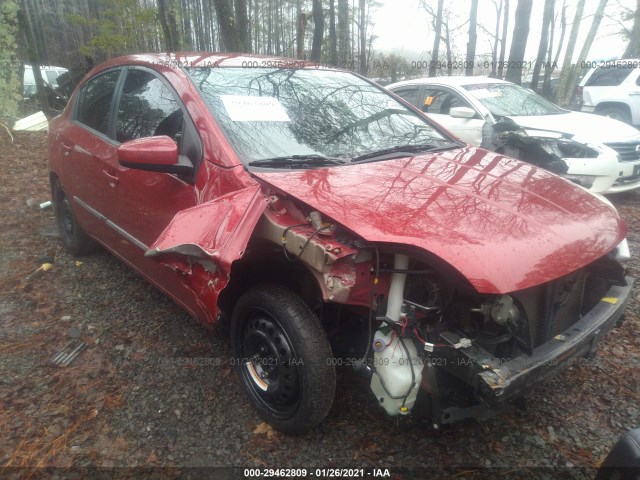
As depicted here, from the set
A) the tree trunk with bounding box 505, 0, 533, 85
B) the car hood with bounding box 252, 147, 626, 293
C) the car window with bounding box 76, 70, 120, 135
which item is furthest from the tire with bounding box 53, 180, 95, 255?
the tree trunk with bounding box 505, 0, 533, 85

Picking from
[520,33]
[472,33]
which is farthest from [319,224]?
[472,33]

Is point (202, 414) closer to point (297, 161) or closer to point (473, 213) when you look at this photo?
point (297, 161)

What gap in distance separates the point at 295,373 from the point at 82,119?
9.72 ft

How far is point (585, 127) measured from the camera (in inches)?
249

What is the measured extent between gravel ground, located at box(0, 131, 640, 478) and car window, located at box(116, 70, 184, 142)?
1309mm

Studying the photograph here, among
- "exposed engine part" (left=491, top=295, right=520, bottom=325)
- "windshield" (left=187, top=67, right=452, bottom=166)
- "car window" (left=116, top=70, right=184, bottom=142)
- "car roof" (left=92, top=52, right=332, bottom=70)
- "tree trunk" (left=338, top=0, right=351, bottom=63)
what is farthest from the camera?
"tree trunk" (left=338, top=0, right=351, bottom=63)

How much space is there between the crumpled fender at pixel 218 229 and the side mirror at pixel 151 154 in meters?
0.31

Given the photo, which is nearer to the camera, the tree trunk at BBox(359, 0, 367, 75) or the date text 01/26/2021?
the date text 01/26/2021

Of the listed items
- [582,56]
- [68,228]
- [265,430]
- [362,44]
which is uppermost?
[362,44]

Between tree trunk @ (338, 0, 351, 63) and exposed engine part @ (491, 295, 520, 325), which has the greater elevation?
tree trunk @ (338, 0, 351, 63)

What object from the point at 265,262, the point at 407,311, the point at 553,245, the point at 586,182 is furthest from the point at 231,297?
the point at 586,182

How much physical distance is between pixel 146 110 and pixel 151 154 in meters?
0.82

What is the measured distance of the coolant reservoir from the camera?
189 centimetres

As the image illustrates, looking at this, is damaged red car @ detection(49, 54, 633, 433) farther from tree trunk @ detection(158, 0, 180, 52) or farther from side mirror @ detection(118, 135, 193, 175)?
tree trunk @ detection(158, 0, 180, 52)
